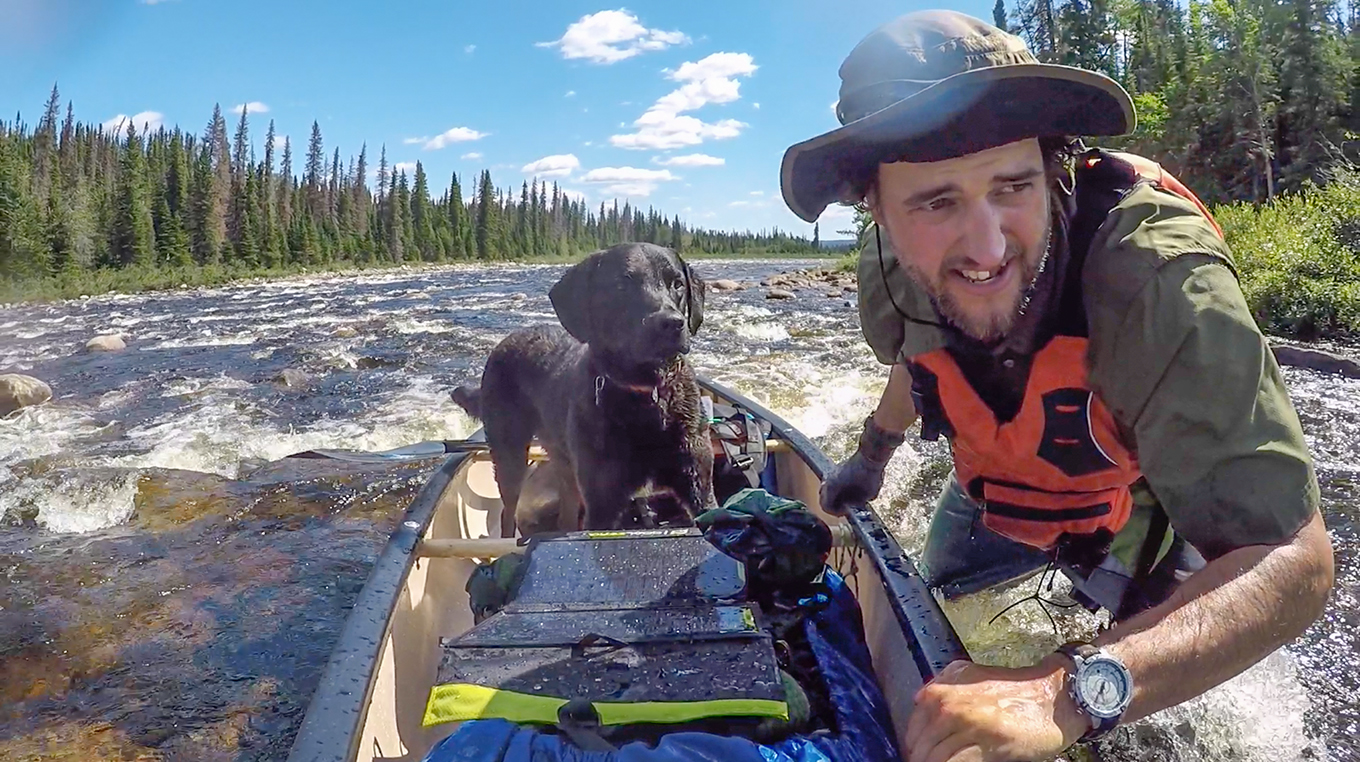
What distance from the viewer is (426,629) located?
3.37 meters

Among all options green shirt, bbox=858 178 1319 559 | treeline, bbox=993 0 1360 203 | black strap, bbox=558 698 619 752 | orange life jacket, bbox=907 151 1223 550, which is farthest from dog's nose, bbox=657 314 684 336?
treeline, bbox=993 0 1360 203

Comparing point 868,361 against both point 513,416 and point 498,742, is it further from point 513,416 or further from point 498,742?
point 498,742

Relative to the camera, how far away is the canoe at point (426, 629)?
2.08 meters

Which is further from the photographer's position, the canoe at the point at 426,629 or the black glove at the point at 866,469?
the black glove at the point at 866,469

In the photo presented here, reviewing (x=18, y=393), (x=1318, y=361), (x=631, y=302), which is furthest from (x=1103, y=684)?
(x=18, y=393)

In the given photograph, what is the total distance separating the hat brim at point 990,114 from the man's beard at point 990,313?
0.28 m

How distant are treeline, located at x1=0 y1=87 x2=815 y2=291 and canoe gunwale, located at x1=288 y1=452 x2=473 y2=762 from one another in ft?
167

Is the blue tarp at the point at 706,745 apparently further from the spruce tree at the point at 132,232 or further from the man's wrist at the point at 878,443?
the spruce tree at the point at 132,232

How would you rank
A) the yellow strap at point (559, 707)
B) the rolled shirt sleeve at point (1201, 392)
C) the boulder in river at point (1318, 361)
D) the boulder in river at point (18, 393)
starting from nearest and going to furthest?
the rolled shirt sleeve at point (1201, 392), the yellow strap at point (559, 707), the boulder in river at point (1318, 361), the boulder in river at point (18, 393)

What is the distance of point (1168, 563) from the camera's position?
109 inches

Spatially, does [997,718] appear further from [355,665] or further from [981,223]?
[355,665]

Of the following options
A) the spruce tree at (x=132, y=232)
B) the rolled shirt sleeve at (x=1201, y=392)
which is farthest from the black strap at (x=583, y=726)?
the spruce tree at (x=132, y=232)

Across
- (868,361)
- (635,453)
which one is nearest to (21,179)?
(868,361)

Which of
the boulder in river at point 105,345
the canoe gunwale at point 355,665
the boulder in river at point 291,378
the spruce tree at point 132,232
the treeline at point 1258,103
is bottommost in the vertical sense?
the boulder in river at point 291,378
